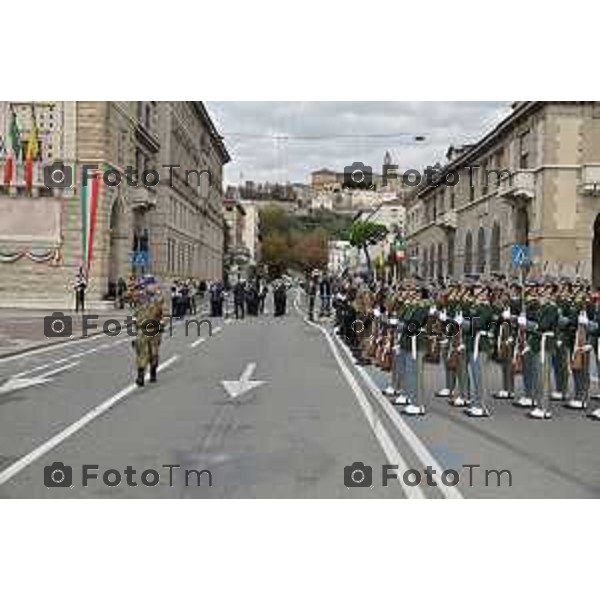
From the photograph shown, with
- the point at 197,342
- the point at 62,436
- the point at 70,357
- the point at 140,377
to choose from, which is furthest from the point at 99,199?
the point at 197,342

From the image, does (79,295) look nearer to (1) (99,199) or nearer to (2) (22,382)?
(2) (22,382)

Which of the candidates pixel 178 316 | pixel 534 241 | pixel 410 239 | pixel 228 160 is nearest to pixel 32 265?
pixel 178 316

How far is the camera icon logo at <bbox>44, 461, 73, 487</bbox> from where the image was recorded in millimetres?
8164

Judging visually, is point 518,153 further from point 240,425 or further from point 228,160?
point 240,425

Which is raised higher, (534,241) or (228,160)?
(228,160)

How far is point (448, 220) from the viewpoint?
50.6ft

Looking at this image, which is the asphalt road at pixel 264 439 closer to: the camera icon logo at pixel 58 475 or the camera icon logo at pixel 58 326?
the camera icon logo at pixel 58 475

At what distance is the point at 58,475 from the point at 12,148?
7.95 meters

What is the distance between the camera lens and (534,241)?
597 inches

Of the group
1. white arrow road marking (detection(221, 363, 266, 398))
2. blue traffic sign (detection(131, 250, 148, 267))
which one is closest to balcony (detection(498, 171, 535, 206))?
white arrow road marking (detection(221, 363, 266, 398))

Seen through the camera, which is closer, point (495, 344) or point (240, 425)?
point (240, 425)

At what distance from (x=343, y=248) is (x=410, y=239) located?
4790 mm

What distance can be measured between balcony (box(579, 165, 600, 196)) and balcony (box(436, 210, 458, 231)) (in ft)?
6.96
